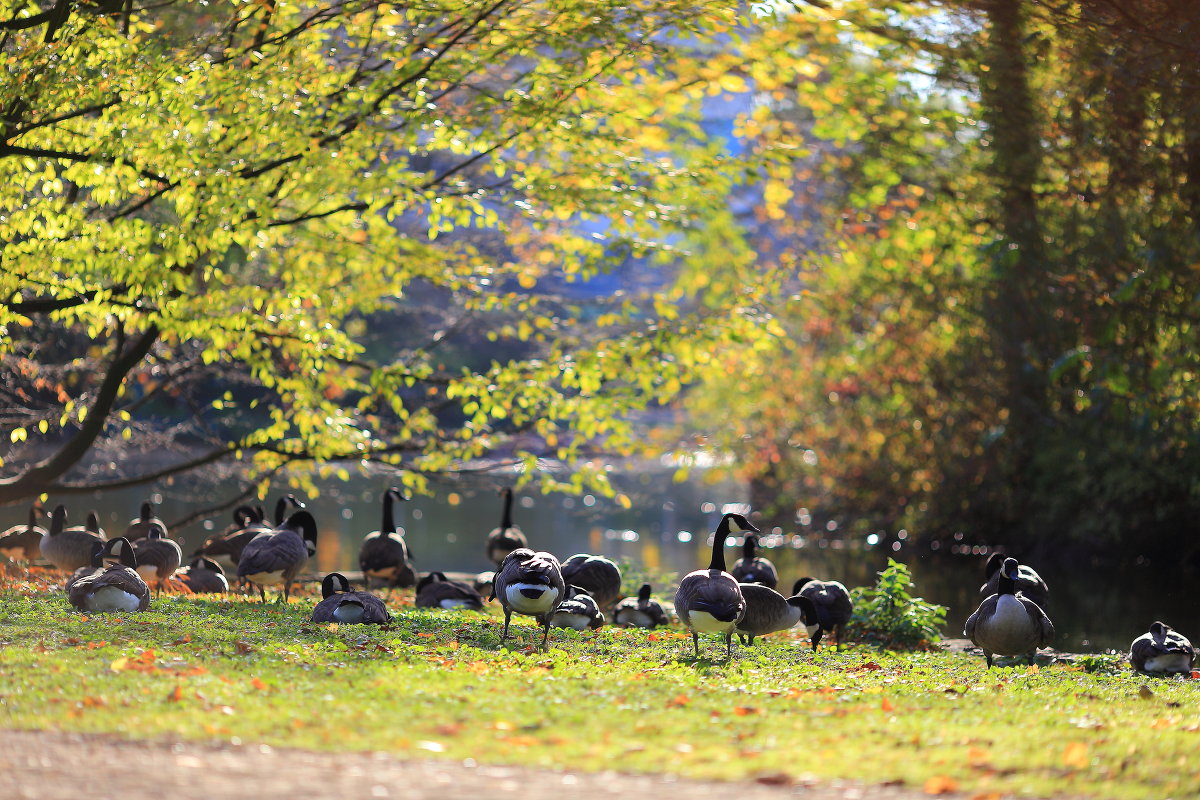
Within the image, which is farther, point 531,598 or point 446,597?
point 446,597

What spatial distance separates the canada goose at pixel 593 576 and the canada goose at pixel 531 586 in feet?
13.1

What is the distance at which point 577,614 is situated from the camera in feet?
51.2

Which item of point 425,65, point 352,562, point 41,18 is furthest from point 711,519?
point 41,18

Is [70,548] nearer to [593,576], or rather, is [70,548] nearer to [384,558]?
[384,558]

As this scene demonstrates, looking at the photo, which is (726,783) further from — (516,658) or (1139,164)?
(1139,164)

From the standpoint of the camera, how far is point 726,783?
7.05m

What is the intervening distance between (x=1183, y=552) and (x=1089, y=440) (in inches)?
166

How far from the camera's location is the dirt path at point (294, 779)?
259 inches

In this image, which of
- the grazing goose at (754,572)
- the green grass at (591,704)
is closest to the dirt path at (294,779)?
the green grass at (591,704)

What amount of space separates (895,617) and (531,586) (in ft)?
23.0

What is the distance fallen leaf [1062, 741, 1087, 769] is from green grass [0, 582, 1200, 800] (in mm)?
20

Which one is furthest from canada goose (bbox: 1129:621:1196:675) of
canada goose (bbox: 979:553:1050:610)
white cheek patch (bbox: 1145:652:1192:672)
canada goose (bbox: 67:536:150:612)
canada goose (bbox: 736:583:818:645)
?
canada goose (bbox: 67:536:150:612)

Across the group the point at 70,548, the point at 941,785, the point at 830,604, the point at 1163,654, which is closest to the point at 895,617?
the point at 830,604

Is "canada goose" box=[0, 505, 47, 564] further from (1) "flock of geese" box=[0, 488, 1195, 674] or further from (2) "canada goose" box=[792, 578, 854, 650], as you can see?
(2) "canada goose" box=[792, 578, 854, 650]
